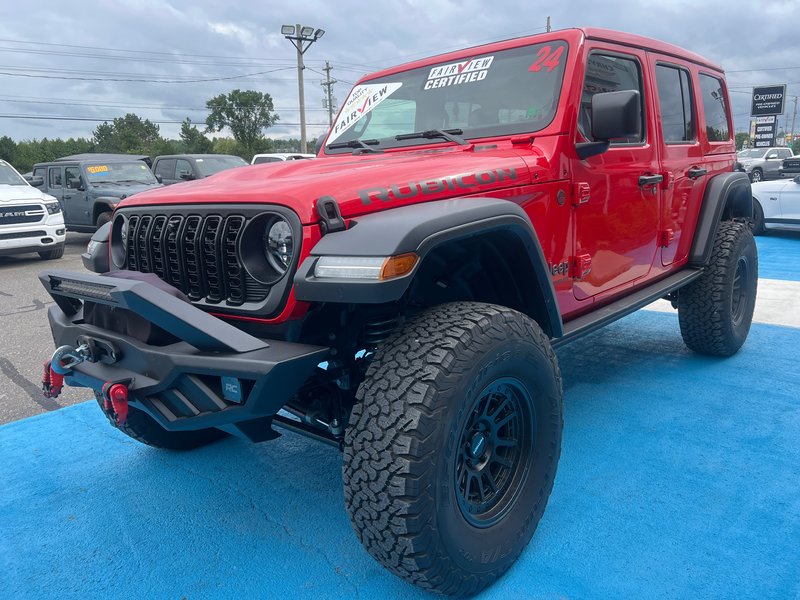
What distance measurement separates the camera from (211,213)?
2127 mm

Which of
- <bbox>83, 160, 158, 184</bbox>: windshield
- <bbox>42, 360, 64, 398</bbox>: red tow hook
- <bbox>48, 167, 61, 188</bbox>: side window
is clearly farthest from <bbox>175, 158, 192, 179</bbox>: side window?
<bbox>42, 360, 64, 398</bbox>: red tow hook

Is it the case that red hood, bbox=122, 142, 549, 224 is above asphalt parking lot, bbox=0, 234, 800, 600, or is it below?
above

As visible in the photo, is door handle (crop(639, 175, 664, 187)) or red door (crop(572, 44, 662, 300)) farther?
door handle (crop(639, 175, 664, 187))

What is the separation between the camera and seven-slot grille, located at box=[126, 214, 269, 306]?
2051 millimetres

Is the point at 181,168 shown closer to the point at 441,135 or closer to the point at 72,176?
the point at 72,176

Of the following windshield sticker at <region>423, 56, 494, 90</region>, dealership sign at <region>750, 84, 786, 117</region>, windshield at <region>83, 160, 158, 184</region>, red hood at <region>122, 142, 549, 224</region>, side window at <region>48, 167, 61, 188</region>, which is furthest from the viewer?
dealership sign at <region>750, 84, 786, 117</region>

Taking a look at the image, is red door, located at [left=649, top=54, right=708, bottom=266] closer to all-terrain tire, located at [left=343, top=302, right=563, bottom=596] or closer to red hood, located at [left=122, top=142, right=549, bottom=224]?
red hood, located at [left=122, top=142, right=549, bottom=224]

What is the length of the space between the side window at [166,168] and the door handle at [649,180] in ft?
38.9

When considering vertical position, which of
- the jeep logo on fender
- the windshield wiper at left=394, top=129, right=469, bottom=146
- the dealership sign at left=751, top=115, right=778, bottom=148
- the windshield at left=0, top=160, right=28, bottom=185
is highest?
the dealership sign at left=751, top=115, right=778, bottom=148

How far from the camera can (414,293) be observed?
233 centimetres

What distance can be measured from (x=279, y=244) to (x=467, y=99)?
59.8 inches

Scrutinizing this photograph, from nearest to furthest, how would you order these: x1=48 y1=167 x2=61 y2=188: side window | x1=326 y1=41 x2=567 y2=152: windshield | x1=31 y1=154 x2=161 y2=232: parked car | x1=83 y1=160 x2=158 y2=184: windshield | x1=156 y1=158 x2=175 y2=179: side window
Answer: x1=326 y1=41 x2=567 y2=152: windshield, x1=31 y1=154 x2=161 y2=232: parked car, x1=83 y1=160 x2=158 y2=184: windshield, x1=48 y1=167 x2=61 y2=188: side window, x1=156 y1=158 x2=175 y2=179: side window

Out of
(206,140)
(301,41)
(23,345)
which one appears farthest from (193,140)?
(23,345)

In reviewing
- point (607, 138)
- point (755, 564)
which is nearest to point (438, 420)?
point (755, 564)
